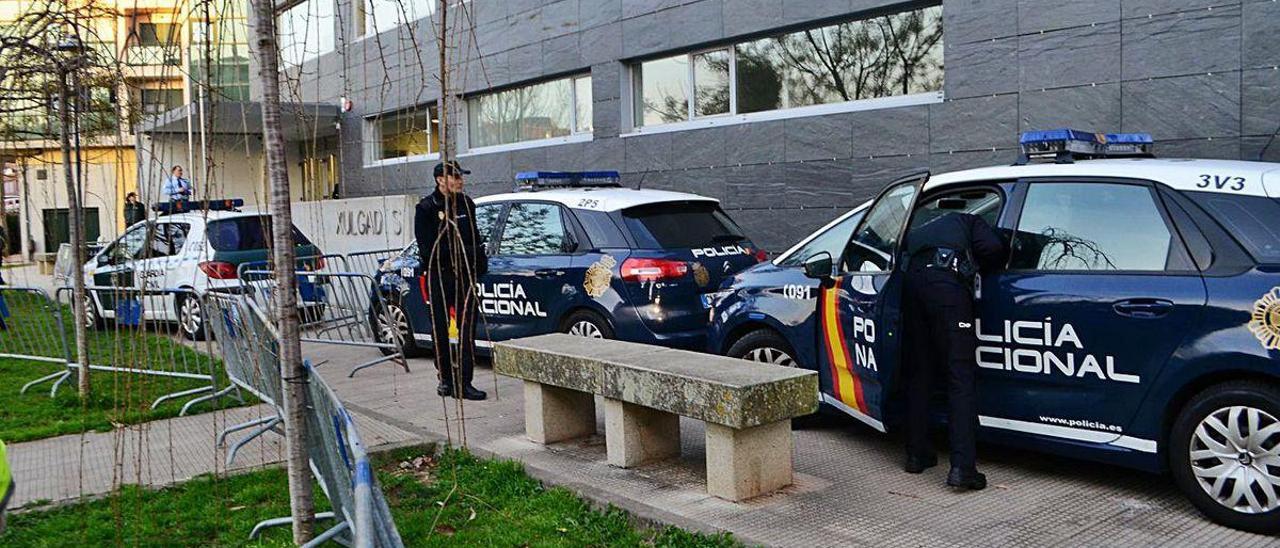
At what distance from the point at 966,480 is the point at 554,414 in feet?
8.33

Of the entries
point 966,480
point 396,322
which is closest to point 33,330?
point 396,322

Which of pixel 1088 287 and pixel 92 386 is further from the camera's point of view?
pixel 92 386

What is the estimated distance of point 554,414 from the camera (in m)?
6.59

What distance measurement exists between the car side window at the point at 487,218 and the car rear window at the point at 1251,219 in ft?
20.4

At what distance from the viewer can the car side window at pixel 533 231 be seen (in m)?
8.99

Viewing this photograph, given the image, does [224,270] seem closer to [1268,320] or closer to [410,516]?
[410,516]

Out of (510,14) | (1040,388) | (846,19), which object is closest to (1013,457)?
(1040,388)

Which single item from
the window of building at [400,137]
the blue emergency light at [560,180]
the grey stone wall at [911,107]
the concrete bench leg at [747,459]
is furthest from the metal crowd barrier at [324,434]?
the window of building at [400,137]

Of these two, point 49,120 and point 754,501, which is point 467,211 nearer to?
point 754,501

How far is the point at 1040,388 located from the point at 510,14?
13.1m

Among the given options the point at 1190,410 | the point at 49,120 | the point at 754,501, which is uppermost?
the point at 49,120

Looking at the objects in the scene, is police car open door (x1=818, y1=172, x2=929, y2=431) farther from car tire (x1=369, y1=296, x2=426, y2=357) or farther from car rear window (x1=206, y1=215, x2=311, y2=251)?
car rear window (x1=206, y1=215, x2=311, y2=251)

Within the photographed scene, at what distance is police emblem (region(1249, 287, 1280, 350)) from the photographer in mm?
4488

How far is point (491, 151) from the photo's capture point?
58.5 ft
